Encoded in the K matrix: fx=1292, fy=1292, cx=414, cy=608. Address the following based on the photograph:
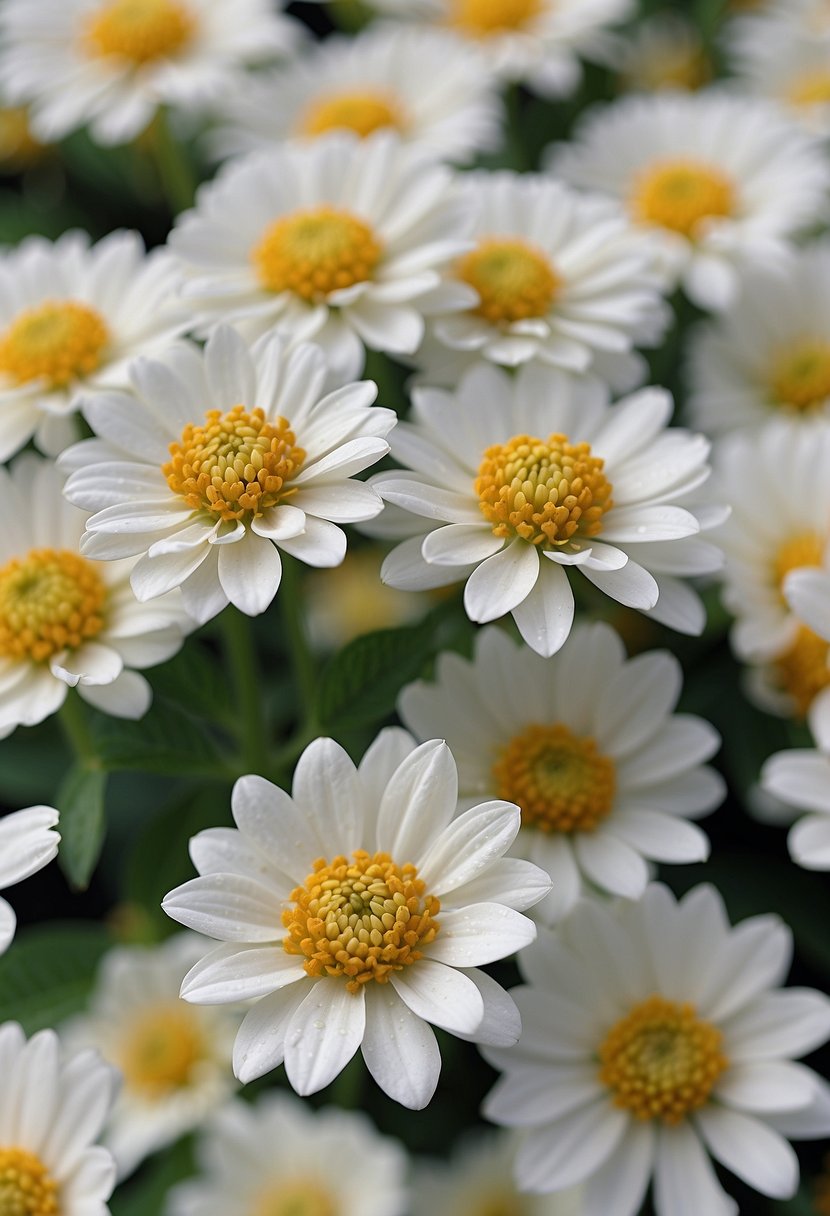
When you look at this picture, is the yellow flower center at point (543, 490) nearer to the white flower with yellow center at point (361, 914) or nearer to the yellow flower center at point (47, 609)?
the white flower with yellow center at point (361, 914)

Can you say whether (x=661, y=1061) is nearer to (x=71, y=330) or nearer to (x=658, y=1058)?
(x=658, y=1058)

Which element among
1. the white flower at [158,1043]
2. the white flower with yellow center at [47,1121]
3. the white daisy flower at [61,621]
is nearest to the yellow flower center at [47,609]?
the white daisy flower at [61,621]

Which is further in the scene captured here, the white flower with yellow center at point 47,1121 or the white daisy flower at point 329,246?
the white daisy flower at point 329,246

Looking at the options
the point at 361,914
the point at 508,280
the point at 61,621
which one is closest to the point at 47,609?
the point at 61,621

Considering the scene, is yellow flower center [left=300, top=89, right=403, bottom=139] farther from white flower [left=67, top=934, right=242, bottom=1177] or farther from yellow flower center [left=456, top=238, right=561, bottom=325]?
white flower [left=67, top=934, right=242, bottom=1177]

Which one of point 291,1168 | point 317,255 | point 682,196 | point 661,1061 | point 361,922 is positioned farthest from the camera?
point 682,196

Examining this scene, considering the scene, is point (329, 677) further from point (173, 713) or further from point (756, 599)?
point (756, 599)
